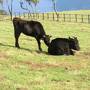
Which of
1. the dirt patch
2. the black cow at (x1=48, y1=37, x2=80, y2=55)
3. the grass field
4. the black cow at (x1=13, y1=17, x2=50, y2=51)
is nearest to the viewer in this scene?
the grass field

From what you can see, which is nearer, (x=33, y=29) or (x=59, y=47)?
(x=59, y=47)

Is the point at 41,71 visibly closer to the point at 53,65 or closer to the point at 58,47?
the point at 53,65

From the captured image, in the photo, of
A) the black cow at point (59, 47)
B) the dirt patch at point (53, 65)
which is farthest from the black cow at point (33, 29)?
the dirt patch at point (53, 65)

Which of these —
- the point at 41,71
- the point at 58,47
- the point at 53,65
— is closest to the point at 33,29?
the point at 58,47

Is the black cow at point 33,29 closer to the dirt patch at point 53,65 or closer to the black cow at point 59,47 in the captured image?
the black cow at point 59,47

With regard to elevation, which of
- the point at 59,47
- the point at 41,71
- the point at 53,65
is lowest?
the point at 59,47

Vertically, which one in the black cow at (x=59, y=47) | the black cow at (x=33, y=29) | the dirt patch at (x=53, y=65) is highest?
the black cow at (x=33, y=29)

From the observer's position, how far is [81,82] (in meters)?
15.2

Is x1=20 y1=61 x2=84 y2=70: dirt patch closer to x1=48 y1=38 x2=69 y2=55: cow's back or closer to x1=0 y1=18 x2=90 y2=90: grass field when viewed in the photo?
x1=0 y1=18 x2=90 y2=90: grass field

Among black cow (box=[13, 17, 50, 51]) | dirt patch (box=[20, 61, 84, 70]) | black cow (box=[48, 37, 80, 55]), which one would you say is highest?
black cow (box=[13, 17, 50, 51])

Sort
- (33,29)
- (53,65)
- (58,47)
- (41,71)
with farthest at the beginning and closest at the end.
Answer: (33,29) → (58,47) → (53,65) → (41,71)

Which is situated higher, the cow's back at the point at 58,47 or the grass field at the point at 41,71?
the grass field at the point at 41,71

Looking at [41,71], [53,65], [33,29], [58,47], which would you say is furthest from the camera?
[33,29]

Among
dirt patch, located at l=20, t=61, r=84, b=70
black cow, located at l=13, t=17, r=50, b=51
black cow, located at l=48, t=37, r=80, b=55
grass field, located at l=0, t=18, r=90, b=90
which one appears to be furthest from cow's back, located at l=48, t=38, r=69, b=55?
dirt patch, located at l=20, t=61, r=84, b=70
